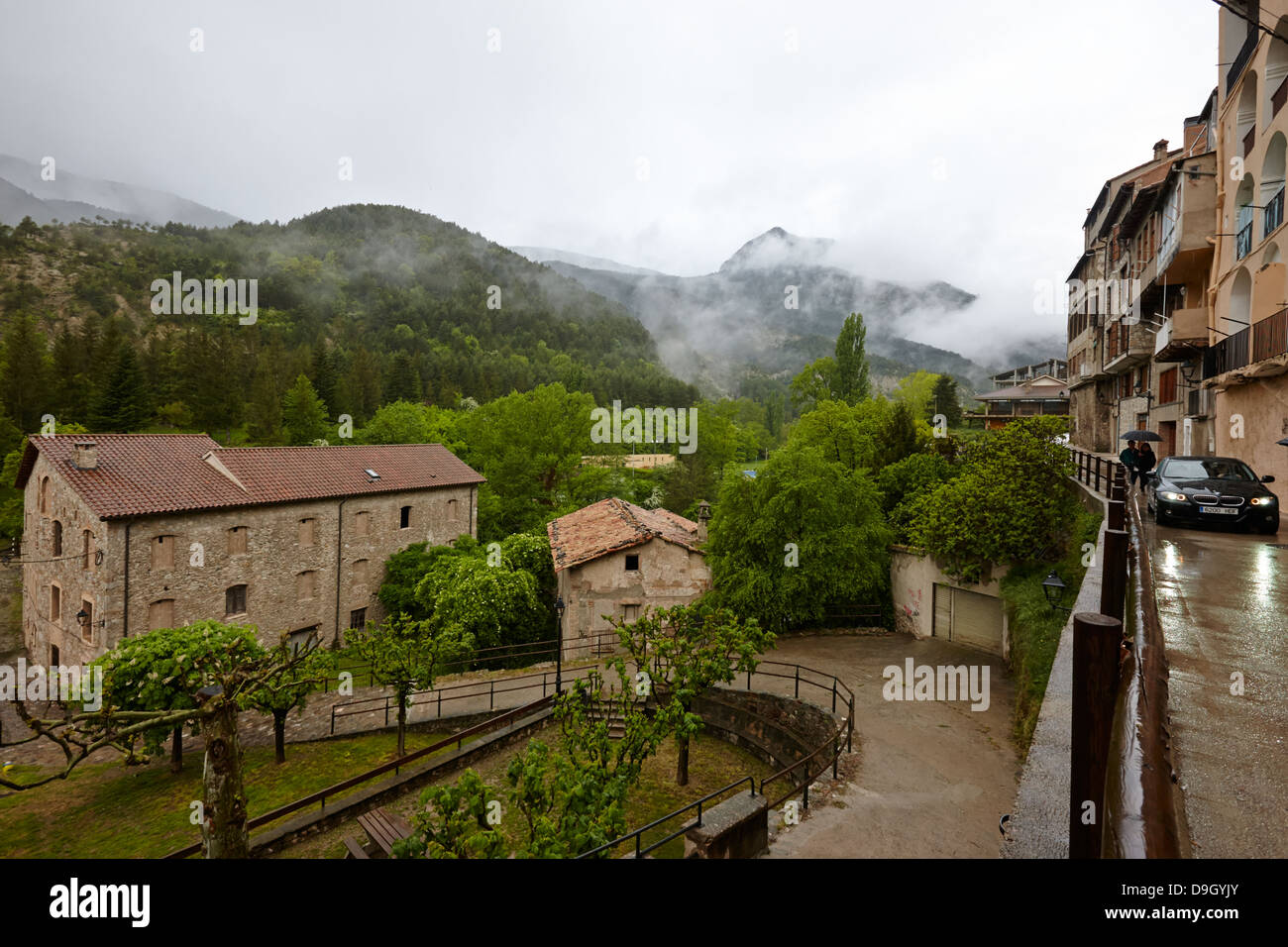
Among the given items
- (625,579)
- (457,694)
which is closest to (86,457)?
(457,694)

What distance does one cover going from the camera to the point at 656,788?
15031 millimetres

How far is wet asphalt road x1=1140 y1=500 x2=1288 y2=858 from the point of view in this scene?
3596 millimetres

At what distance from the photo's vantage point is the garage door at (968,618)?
820 inches

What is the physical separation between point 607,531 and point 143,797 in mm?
17552

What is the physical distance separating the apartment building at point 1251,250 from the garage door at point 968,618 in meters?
8.44

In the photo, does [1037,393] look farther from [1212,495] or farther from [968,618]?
[1212,495]

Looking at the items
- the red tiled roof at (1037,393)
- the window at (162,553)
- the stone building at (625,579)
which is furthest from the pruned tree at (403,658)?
Answer: the red tiled roof at (1037,393)

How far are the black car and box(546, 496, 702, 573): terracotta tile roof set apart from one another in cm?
1514

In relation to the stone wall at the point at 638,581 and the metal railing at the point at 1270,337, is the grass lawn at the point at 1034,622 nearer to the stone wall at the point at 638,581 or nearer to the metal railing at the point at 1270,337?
the metal railing at the point at 1270,337
